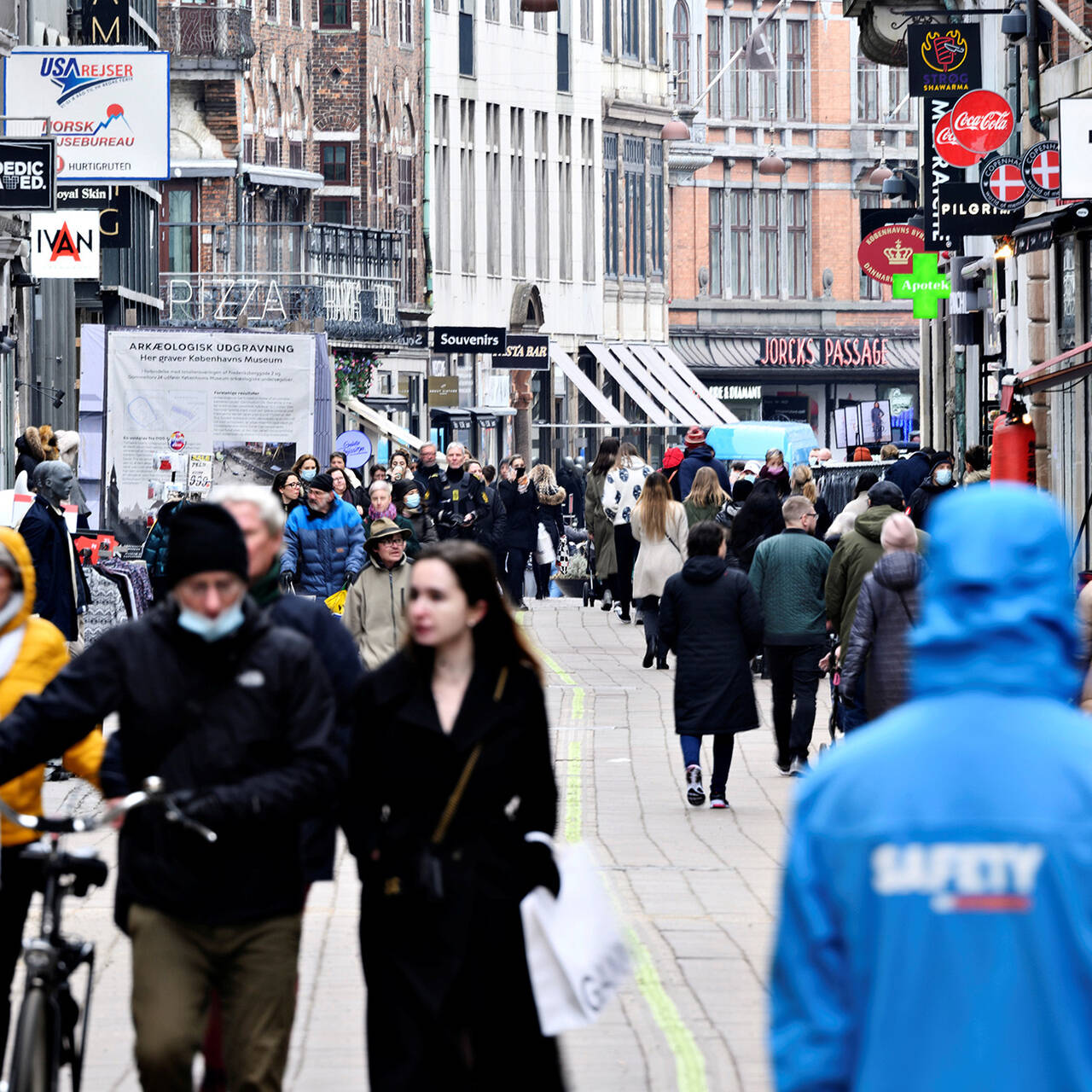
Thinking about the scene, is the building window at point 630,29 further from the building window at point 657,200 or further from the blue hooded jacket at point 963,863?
the blue hooded jacket at point 963,863

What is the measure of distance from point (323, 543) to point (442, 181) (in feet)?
134

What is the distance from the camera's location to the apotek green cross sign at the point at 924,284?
34875mm

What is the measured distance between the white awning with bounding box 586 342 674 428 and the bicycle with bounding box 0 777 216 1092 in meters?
59.2

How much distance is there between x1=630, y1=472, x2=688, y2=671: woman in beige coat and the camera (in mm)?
21844

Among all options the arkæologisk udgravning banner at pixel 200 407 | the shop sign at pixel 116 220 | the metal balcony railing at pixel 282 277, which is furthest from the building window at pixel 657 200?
the arkæologisk udgravning banner at pixel 200 407

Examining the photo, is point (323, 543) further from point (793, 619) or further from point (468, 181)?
point (468, 181)

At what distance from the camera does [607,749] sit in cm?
1655

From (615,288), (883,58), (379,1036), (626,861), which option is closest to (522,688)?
(379,1036)

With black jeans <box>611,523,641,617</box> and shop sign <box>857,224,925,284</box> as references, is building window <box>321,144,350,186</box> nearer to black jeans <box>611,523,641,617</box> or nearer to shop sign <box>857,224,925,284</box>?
shop sign <box>857,224,925,284</box>

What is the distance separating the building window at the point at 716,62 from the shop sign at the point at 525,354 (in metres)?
26.6

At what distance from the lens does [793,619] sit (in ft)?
50.4

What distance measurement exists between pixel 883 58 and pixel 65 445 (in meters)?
22.6

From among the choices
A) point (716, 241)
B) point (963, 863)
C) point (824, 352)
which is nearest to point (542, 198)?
point (716, 241)

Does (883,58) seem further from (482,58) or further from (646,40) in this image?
(646,40)
